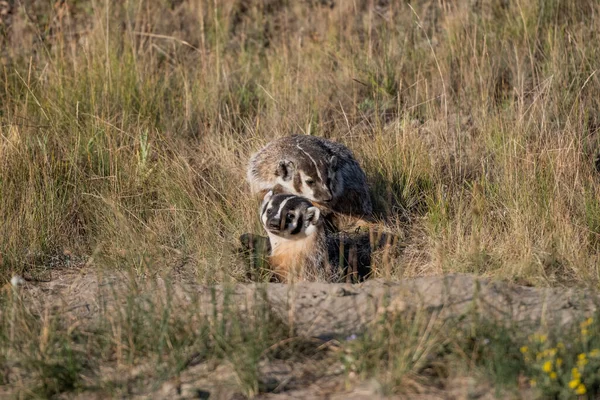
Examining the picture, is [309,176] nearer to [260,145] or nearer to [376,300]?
[260,145]

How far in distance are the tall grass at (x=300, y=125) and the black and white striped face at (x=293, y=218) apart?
1.38 ft

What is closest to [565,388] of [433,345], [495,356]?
[495,356]

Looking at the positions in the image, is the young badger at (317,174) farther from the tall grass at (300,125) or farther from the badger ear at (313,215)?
the badger ear at (313,215)

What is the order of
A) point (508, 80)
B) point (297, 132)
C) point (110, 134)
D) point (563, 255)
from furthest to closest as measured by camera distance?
1. point (508, 80)
2. point (297, 132)
3. point (110, 134)
4. point (563, 255)

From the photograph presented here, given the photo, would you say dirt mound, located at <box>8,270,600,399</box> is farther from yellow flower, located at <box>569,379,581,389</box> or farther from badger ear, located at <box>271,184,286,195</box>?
badger ear, located at <box>271,184,286,195</box>

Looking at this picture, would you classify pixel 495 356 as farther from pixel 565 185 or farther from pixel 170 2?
pixel 170 2

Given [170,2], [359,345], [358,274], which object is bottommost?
[358,274]

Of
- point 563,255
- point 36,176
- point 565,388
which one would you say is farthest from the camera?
point 36,176

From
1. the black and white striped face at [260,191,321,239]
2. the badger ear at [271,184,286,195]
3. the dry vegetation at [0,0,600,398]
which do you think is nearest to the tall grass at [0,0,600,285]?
the dry vegetation at [0,0,600,398]

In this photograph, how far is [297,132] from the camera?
24.8 ft

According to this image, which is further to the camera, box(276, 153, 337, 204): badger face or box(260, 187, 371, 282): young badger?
box(276, 153, 337, 204): badger face

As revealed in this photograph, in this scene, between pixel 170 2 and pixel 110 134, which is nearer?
pixel 110 134

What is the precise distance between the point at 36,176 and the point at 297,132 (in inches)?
87.4

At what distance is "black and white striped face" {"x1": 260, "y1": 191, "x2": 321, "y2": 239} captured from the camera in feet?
18.0
